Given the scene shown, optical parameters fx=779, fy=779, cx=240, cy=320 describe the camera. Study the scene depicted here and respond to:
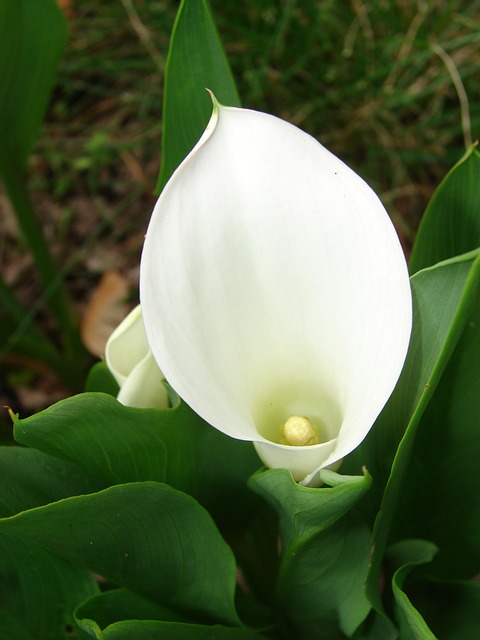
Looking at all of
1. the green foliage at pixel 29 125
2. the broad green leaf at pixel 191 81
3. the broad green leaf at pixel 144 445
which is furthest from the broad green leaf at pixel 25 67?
the broad green leaf at pixel 144 445

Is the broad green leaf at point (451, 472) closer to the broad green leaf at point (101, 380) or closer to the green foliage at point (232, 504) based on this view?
the green foliage at point (232, 504)

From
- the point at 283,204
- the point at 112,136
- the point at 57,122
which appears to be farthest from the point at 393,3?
the point at 283,204

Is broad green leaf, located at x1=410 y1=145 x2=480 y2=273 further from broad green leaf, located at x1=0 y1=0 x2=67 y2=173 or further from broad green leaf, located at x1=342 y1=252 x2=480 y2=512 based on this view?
broad green leaf, located at x1=0 y1=0 x2=67 y2=173

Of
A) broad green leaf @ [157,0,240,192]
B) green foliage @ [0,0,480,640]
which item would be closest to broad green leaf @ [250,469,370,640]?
green foliage @ [0,0,480,640]

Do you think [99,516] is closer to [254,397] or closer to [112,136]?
[254,397]

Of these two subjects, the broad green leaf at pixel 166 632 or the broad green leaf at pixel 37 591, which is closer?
the broad green leaf at pixel 166 632
